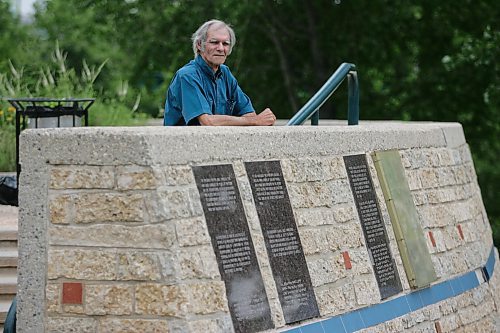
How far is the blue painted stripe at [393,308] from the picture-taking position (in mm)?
8227

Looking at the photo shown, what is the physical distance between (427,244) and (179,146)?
327 cm

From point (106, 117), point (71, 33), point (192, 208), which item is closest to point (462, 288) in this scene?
point (192, 208)

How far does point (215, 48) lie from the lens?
8.92 meters

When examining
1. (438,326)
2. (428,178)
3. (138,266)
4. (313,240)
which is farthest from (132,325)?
(428,178)

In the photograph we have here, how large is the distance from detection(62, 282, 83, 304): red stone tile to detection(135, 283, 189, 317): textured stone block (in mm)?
293

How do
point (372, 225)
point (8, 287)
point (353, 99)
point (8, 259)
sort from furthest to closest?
point (353, 99) < point (8, 259) < point (8, 287) < point (372, 225)

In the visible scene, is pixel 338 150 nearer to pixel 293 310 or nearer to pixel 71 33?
pixel 293 310

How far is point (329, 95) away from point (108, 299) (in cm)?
408

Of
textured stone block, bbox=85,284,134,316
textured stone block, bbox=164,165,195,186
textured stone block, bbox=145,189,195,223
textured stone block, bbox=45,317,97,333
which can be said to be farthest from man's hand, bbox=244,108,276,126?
textured stone block, bbox=45,317,97,333

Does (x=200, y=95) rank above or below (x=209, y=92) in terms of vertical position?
below

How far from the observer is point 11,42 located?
38.3 meters

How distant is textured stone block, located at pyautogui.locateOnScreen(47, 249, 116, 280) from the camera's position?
7.02 meters

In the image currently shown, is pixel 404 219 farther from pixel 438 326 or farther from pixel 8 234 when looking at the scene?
pixel 8 234

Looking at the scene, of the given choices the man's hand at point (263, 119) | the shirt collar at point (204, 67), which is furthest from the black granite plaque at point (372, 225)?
the shirt collar at point (204, 67)
